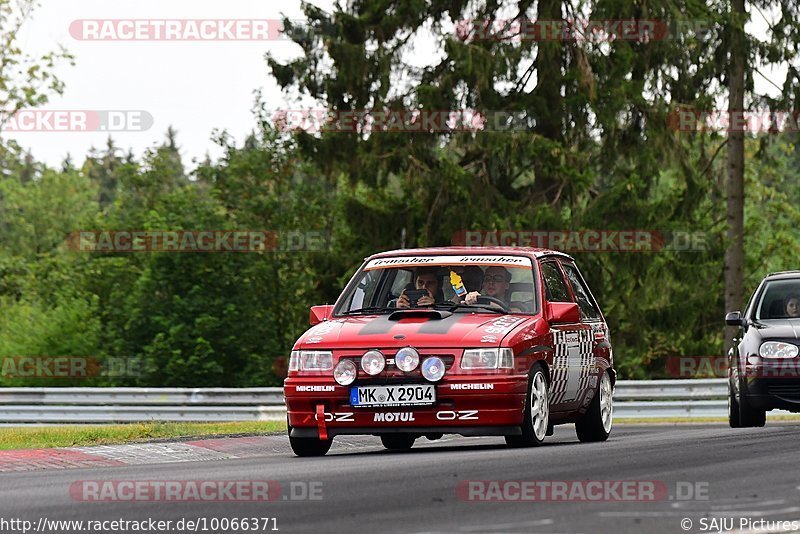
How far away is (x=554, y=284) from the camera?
529 inches

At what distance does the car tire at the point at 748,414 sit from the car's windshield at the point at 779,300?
38.7 inches

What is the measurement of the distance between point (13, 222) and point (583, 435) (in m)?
79.7

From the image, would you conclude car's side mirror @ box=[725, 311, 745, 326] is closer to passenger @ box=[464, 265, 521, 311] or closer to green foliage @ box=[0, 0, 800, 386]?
passenger @ box=[464, 265, 521, 311]

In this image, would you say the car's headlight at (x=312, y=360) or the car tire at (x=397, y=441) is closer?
the car's headlight at (x=312, y=360)

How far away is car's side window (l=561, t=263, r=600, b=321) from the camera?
46.2 ft

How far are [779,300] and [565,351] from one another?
455 cm

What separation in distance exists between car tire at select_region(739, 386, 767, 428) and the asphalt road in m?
3.32

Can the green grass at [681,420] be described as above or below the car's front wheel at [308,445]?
below

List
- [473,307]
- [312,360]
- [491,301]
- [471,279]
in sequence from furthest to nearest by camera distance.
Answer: [471,279], [491,301], [473,307], [312,360]

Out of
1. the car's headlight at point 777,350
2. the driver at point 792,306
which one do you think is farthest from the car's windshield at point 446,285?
the driver at point 792,306

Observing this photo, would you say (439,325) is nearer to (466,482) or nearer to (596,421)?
(596,421)

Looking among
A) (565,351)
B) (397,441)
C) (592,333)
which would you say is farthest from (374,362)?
(592,333)

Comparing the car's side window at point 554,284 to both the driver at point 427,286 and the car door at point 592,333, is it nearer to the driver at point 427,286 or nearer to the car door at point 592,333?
the car door at point 592,333

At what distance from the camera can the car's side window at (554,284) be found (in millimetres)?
13102
